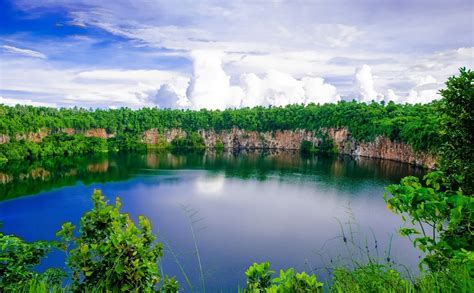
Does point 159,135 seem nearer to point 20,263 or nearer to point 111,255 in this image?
point 20,263

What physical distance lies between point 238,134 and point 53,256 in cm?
7979

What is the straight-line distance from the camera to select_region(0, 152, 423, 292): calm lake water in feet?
55.0

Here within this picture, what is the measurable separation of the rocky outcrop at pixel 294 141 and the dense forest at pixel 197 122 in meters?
1.33

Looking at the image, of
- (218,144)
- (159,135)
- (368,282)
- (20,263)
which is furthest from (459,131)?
(218,144)

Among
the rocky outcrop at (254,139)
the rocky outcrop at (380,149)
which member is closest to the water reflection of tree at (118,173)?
the rocky outcrop at (380,149)

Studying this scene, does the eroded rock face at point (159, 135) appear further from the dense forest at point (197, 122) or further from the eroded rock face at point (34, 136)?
the eroded rock face at point (34, 136)

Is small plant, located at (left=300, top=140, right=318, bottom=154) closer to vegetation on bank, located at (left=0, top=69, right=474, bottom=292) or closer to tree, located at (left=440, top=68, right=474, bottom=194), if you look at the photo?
tree, located at (left=440, top=68, right=474, bottom=194)

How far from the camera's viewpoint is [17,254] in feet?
14.7

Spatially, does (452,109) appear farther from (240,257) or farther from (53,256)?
(53,256)

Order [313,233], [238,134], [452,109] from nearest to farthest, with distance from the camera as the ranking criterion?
[452,109], [313,233], [238,134]

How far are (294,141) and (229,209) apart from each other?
2500 inches

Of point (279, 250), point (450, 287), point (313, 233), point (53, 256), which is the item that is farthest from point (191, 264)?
point (450, 287)

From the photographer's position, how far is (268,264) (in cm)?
385

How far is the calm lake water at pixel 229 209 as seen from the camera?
16750mm
